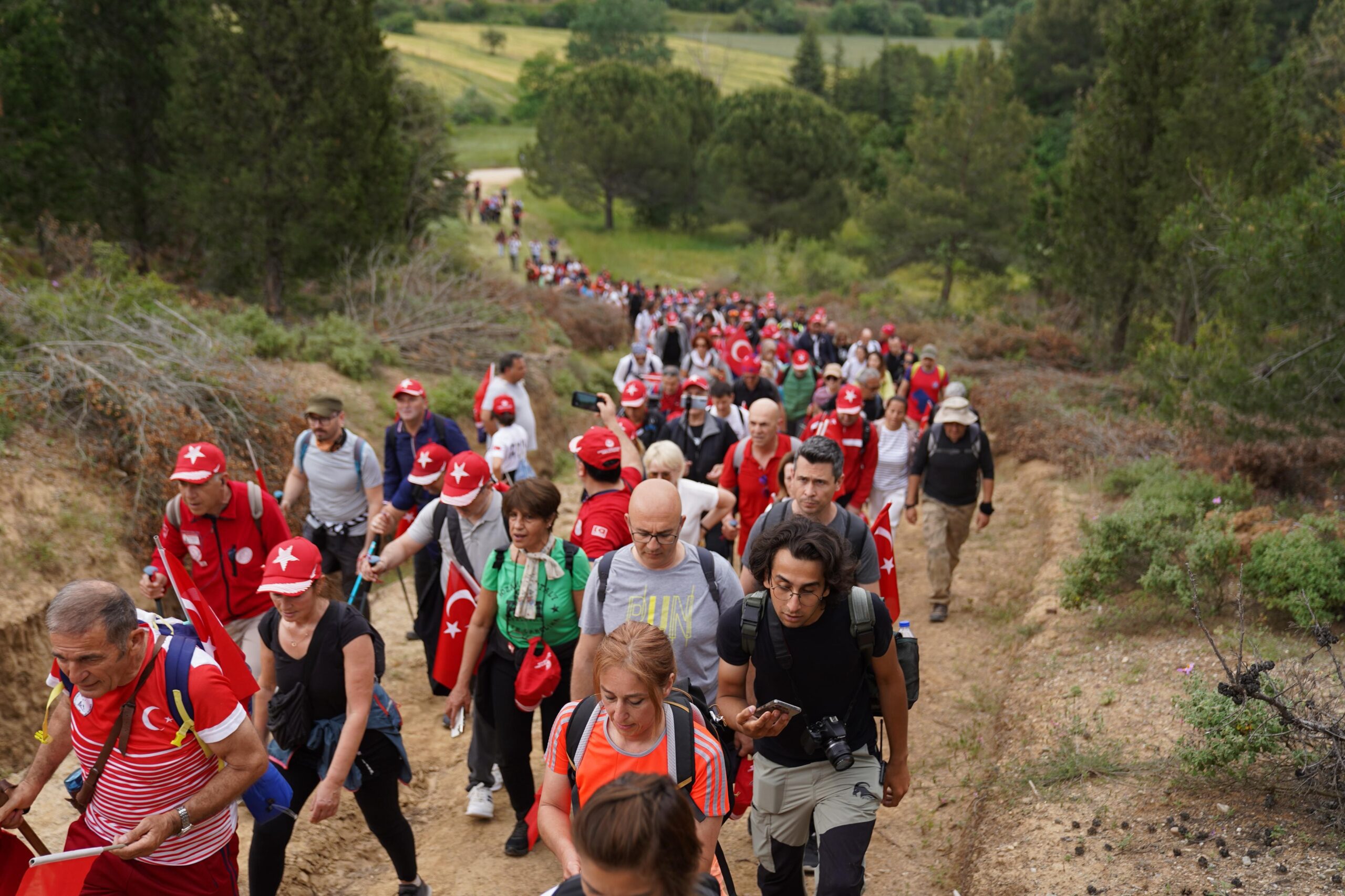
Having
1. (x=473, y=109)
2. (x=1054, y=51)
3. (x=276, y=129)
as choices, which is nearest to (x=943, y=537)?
(x=276, y=129)

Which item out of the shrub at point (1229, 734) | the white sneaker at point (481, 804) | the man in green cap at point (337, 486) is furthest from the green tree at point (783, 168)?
the shrub at point (1229, 734)

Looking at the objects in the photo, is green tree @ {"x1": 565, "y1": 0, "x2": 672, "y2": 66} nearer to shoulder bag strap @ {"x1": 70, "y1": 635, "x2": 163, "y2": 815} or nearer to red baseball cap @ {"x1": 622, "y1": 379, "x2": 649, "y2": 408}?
red baseball cap @ {"x1": 622, "y1": 379, "x2": 649, "y2": 408}

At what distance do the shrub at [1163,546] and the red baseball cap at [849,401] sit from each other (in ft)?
6.95

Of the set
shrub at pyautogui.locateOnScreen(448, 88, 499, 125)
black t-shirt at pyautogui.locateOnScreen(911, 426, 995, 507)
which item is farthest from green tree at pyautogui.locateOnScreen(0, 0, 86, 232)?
shrub at pyautogui.locateOnScreen(448, 88, 499, 125)

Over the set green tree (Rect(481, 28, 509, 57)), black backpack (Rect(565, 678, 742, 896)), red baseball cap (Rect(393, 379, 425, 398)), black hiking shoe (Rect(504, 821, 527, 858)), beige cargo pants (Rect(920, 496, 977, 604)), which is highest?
green tree (Rect(481, 28, 509, 57))

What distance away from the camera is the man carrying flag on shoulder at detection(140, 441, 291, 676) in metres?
5.10

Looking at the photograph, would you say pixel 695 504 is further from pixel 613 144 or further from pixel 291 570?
pixel 613 144

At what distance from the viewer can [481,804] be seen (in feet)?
18.2

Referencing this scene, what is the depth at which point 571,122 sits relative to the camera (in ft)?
163

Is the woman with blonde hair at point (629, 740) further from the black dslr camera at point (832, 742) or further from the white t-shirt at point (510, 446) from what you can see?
the white t-shirt at point (510, 446)

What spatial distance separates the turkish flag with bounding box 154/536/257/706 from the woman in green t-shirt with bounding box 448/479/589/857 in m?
1.10

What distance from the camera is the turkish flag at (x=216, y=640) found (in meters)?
3.79

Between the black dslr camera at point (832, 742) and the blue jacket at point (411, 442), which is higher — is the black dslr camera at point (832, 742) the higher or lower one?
the higher one

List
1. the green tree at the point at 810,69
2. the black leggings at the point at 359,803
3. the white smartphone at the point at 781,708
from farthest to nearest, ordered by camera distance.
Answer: the green tree at the point at 810,69, the black leggings at the point at 359,803, the white smartphone at the point at 781,708
